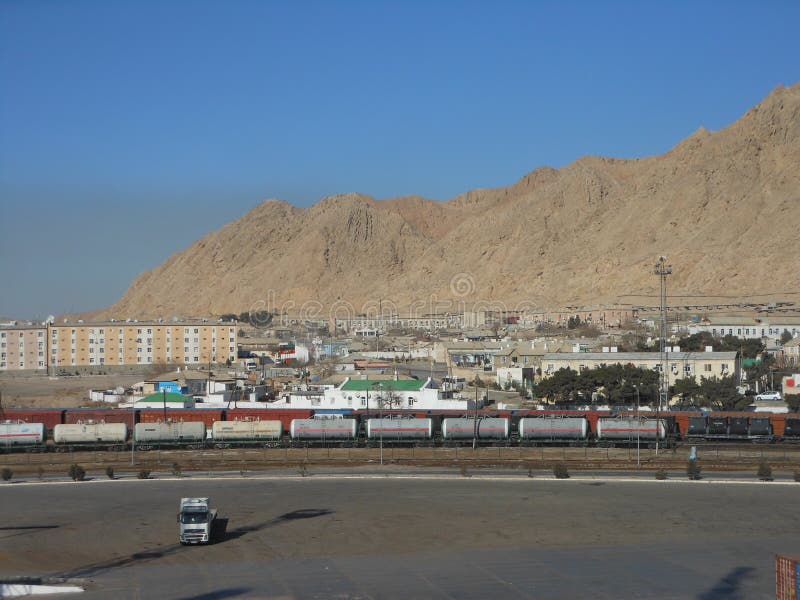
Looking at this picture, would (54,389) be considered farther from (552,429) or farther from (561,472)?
(561,472)

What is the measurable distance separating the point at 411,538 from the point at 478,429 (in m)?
18.7

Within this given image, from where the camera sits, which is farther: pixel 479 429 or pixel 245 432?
pixel 245 432

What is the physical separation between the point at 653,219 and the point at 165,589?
170499mm

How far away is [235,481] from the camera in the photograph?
35969 mm

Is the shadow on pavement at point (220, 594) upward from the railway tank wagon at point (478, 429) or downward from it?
downward

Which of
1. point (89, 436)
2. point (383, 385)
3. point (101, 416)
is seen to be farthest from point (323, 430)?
point (101, 416)

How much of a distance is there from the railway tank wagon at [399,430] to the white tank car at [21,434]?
14.9 meters

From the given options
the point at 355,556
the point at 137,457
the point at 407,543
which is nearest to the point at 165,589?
the point at 355,556

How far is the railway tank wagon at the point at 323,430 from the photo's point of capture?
45094 mm

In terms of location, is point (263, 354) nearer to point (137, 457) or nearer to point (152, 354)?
point (152, 354)

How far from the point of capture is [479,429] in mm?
44469

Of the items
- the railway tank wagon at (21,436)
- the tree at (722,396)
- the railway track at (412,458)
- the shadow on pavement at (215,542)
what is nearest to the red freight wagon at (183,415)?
the railway track at (412,458)

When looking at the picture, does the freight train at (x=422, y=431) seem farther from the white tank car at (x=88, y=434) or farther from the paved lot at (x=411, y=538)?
the paved lot at (x=411, y=538)

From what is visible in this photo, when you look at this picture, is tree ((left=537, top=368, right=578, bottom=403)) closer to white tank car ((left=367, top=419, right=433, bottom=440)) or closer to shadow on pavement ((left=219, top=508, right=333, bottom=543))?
white tank car ((left=367, top=419, right=433, bottom=440))
